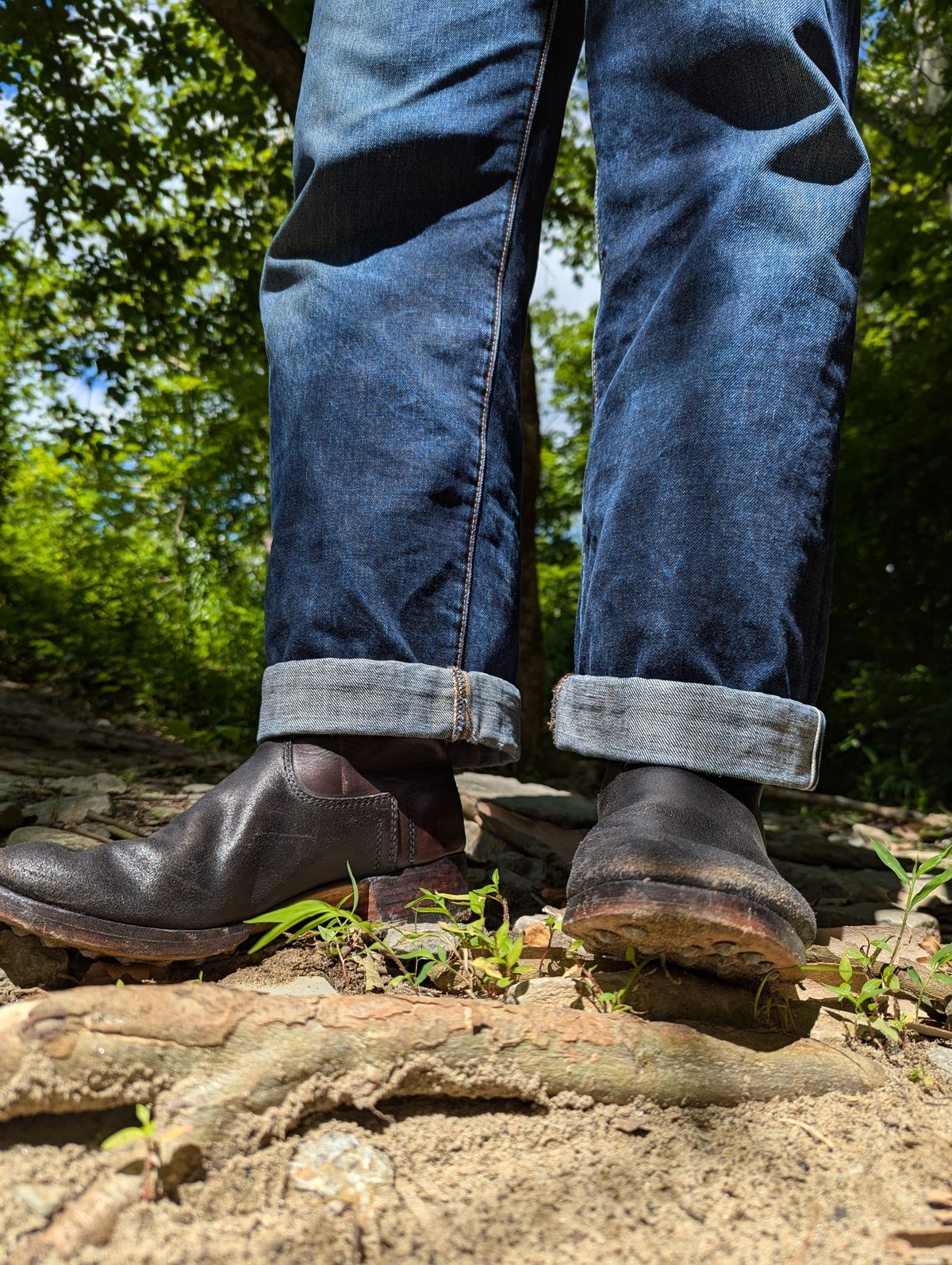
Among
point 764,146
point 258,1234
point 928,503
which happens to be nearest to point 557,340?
point 928,503

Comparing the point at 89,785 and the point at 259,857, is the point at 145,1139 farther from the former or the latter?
the point at 89,785

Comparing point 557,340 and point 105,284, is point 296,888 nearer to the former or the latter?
point 105,284

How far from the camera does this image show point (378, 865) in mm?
1229

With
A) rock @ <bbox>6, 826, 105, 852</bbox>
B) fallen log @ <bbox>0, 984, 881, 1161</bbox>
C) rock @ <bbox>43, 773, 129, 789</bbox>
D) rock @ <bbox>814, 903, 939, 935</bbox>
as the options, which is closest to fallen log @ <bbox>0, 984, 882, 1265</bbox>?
fallen log @ <bbox>0, 984, 881, 1161</bbox>

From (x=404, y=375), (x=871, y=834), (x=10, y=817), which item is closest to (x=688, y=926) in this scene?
(x=404, y=375)

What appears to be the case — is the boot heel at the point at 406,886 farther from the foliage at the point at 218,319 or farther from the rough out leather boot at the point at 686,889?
the foliage at the point at 218,319

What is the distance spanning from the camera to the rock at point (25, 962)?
1116mm

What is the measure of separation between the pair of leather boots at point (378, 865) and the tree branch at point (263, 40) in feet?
14.8

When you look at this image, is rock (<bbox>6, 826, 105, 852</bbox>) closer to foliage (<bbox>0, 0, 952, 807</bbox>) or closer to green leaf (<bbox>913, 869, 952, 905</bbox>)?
green leaf (<bbox>913, 869, 952, 905</bbox>)

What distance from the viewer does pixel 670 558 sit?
3.65ft

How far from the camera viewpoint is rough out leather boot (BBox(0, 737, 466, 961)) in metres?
1.05

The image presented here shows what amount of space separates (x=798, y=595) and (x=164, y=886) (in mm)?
840

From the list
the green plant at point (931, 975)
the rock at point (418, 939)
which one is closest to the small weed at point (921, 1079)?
the green plant at point (931, 975)

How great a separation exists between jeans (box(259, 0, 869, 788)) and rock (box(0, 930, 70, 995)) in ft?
1.24
